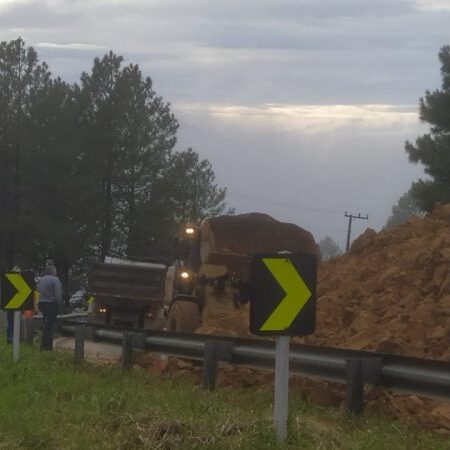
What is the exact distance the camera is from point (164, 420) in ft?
31.0

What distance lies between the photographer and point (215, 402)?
37.0 feet

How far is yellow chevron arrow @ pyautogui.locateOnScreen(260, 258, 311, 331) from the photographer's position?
8.69m

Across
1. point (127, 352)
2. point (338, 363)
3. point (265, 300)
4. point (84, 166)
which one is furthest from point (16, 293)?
point (84, 166)

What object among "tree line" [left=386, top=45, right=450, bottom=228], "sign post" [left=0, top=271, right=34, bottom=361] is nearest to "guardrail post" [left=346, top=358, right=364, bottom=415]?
"sign post" [left=0, top=271, right=34, bottom=361]

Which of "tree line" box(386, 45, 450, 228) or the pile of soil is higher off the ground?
"tree line" box(386, 45, 450, 228)

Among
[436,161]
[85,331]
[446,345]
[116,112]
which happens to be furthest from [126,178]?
[446,345]

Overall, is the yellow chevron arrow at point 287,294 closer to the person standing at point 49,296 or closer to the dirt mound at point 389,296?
the dirt mound at point 389,296

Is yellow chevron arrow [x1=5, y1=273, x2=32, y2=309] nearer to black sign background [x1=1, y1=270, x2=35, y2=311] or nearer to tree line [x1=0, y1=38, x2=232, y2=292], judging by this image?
black sign background [x1=1, y1=270, x2=35, y2=311]

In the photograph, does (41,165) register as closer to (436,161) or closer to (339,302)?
(436,161)

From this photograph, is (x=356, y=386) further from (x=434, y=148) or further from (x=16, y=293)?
(x=434, y=148)

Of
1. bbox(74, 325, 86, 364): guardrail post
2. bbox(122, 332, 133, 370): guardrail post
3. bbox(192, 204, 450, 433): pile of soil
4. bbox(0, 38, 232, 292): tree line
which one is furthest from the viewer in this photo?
bbox(0, 38, 232, 292): tree line

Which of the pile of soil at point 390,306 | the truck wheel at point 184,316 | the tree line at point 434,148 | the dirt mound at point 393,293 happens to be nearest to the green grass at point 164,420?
the pile of soil at point 390,306

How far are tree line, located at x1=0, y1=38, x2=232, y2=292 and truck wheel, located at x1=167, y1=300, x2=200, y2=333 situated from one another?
40.5 meters

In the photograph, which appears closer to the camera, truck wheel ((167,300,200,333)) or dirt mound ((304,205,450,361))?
dirt mound ((304,205,450,361))
